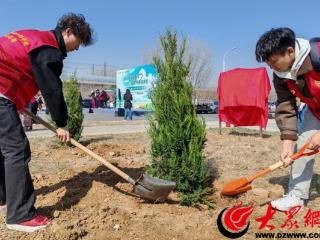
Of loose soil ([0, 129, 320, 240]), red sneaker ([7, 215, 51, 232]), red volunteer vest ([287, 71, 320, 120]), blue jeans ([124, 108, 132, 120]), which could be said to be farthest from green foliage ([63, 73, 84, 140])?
blue jeans ([124, 108, 132, 120])

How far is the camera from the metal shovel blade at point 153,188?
3971 millimetres

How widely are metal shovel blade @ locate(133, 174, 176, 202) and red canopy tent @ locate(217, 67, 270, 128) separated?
5933mm

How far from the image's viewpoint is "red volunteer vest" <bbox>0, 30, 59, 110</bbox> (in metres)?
3.33

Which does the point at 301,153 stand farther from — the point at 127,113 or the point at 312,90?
the point at 127,113

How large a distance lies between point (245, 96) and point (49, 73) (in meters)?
7.04

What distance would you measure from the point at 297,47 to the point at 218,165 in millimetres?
2807

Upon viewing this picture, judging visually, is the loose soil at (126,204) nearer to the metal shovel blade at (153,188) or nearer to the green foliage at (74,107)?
the metal shovel blade at (153,188)

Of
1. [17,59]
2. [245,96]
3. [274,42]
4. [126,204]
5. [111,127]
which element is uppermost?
[274,42]

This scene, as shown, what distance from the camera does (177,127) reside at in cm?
416

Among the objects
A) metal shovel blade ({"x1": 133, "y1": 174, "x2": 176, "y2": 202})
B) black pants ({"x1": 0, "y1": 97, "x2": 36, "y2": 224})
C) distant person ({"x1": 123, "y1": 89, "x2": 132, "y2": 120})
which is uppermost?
distant person ({"x1": 123, "y1": 89, "x2": 132, "y2": 120})

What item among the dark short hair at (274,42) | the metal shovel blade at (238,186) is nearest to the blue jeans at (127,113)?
the metal shovel blade at (238,186)

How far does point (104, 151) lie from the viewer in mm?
7086

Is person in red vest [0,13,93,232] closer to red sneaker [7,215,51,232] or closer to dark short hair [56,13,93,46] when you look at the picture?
red sneaker [7,215,51,232]

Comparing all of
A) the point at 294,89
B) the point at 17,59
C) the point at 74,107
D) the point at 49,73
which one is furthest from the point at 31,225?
the point at 74,107
